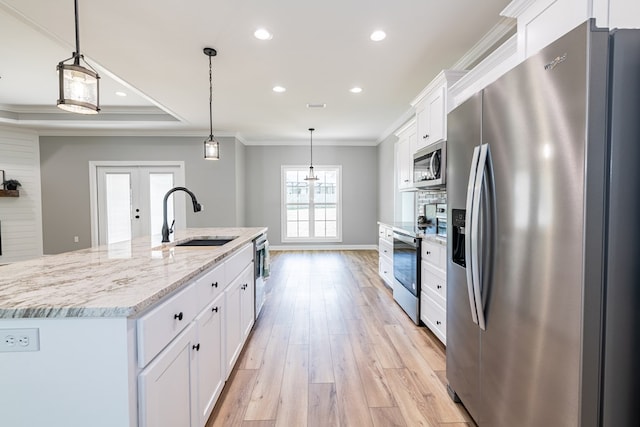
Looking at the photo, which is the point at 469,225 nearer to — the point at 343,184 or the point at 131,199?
the point at 343,184

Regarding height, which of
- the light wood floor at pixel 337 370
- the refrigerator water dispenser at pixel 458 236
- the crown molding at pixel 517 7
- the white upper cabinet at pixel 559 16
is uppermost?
the crown molding at pixel 517 7

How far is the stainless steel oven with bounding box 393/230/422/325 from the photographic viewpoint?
2.96 m

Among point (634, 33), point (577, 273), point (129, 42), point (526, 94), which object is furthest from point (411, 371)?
point (129, 42)

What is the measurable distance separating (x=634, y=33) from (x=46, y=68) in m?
5.36

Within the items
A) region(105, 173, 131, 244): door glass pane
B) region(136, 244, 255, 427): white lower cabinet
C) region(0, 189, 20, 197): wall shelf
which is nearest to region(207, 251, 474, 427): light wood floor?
region(136, 244, 255, 427): white lower cabinet

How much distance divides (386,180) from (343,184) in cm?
126

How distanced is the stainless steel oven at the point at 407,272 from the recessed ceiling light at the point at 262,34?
92.3 inches

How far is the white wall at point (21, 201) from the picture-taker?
5.77 meters

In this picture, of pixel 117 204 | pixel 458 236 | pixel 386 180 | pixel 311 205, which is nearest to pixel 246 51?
pixel 458 236

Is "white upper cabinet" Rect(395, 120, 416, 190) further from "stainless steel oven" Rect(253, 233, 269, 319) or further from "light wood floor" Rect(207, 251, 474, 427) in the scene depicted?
"stainless steel oven" Rect(253, 233, 269, 319)

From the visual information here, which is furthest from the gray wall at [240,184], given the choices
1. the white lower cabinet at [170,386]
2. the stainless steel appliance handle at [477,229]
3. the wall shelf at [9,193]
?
the stainless steel appliance handle at [477,229]

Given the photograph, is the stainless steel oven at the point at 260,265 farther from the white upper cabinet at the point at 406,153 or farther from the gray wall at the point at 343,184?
the gray wall at the point at 343,184

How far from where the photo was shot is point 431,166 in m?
2.95

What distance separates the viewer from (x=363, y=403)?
184 centimetres
